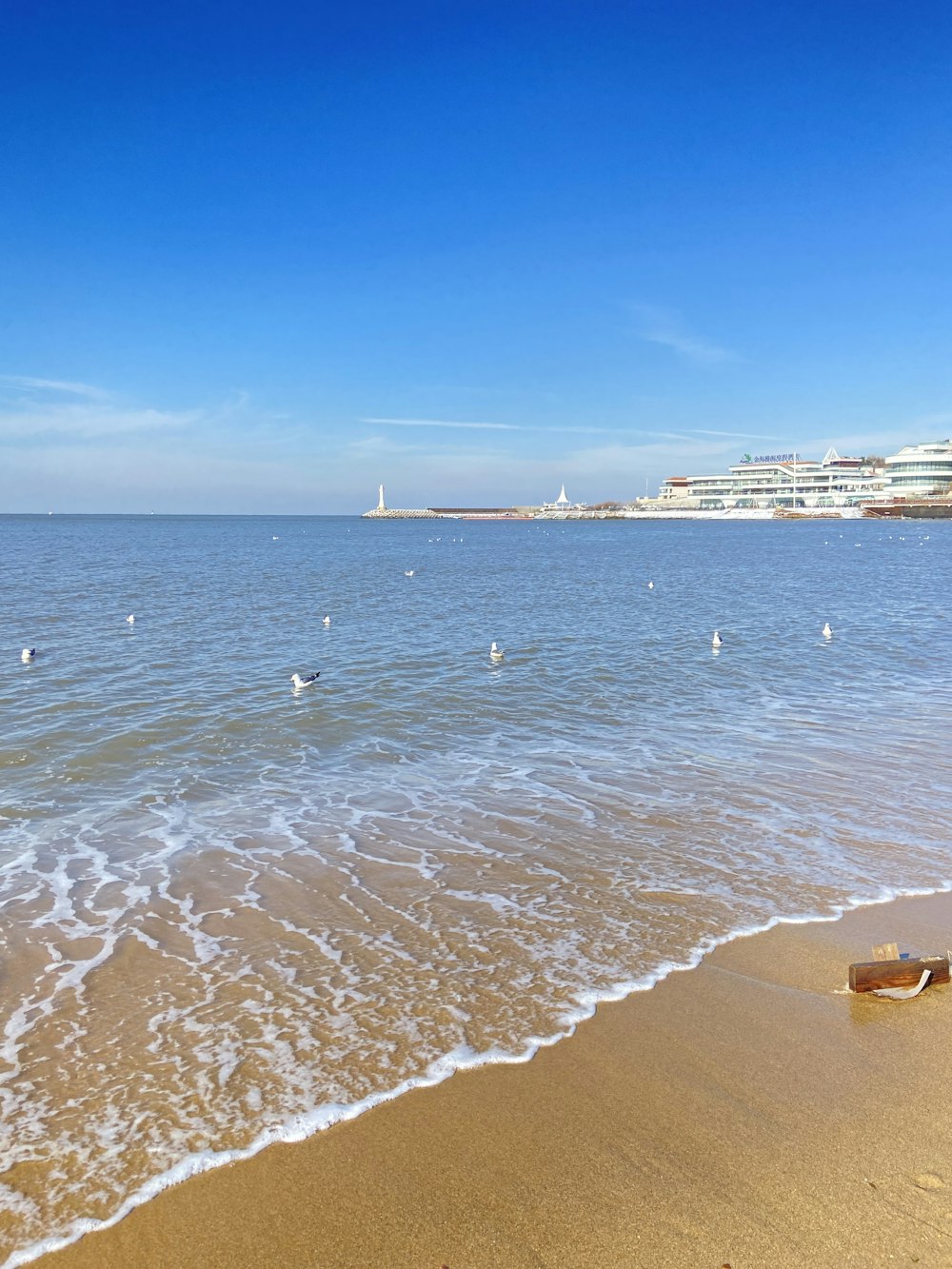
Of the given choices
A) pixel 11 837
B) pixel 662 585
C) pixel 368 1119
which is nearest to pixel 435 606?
pixel 662 585

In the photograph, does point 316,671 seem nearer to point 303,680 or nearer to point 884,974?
point 303,680

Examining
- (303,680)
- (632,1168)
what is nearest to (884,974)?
(632,1168)

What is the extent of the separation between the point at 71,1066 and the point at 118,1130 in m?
0.86

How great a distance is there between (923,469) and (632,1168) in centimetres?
18508

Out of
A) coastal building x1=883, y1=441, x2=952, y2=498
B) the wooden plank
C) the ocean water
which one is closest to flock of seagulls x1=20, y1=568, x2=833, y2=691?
the ocean water

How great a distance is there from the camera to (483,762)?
12484mm

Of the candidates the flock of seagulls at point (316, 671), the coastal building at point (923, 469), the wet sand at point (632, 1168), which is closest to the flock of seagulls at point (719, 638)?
the flock of seagulls at point (316, 671)

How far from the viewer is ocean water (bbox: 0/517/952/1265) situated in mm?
5051

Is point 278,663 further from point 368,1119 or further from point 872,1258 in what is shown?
point 872,1258

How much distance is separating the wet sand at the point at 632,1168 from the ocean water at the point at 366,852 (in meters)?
0.33

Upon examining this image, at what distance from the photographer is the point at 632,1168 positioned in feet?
13.8

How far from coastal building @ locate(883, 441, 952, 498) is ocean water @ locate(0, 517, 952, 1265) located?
162566 mm

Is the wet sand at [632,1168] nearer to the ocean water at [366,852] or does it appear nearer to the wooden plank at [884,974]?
the wooden plank at [884,974]

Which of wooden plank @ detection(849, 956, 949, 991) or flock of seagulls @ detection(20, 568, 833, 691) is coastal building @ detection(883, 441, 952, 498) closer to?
flock of seagulls @ detection(20, 568, 833, 691)
